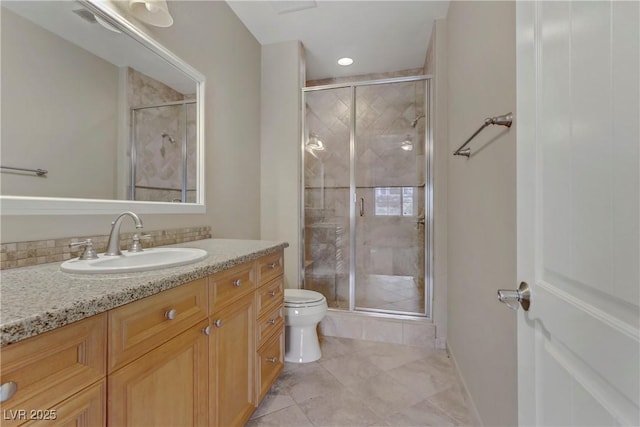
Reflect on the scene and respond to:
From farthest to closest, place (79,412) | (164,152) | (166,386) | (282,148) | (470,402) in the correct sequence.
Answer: (282,148) < (164,152) < (470,402) < (166,386) < (79,412)

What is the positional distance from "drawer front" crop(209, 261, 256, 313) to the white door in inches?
38.6

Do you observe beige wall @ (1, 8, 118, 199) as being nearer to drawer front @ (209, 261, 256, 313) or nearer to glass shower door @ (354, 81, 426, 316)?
drawer front @ (209, 261, 256, 313)

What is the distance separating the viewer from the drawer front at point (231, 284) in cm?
108

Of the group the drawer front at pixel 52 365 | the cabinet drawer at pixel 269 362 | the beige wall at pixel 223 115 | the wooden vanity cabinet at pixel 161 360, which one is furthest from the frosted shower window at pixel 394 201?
the drawer front at pixel 52 365

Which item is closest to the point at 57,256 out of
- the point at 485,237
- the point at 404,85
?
the point at 485,237

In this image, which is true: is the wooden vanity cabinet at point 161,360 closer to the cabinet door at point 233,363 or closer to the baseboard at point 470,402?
the cabinet door at point 233,363

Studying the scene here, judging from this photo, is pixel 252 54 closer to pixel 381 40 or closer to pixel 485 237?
pixel 381 40

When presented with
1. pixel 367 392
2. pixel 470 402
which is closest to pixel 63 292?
pixel 367 392

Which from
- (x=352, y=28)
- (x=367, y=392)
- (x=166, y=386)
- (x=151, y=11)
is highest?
(x=352, y=28)

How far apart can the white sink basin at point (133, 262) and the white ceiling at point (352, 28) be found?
1.92 metres

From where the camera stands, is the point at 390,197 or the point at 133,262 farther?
the point at 390,197

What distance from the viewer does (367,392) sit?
1.67 m

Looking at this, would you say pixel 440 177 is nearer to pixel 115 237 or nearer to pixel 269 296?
pixel 269 296

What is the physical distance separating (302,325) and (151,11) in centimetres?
197
